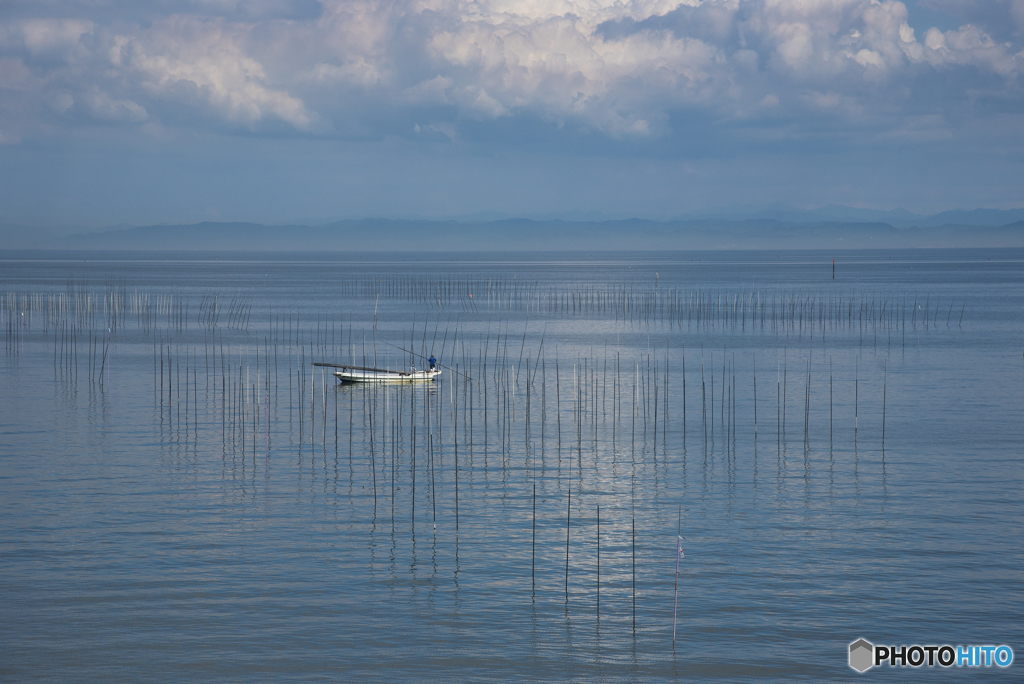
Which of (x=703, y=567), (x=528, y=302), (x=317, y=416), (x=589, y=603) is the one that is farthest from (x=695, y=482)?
(x=528, y=302)

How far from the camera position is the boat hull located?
4469cm

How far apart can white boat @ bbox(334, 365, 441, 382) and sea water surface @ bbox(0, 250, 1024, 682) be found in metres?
0.56

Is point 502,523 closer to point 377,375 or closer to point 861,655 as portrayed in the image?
point 861,655

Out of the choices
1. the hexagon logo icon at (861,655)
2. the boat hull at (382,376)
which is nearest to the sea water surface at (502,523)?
the hexagon logo icon at (861,655)

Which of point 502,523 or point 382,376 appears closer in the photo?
point 502,523

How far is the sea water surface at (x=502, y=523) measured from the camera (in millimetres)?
16422

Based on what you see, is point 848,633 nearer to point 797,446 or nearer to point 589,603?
point 589,603

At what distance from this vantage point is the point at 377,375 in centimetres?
4491

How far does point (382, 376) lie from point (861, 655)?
31516mm

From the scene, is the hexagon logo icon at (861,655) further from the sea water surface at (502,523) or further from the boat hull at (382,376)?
the boat hull at (382,376)

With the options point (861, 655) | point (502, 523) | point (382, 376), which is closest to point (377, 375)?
point (382, 376)

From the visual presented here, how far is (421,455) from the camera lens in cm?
3056

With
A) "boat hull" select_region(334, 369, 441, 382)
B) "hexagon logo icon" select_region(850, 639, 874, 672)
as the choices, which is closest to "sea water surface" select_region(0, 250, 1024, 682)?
"hexagon logo icon" select_region(850, 639, 874, 672)

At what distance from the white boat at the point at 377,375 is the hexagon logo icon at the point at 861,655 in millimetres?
30358
